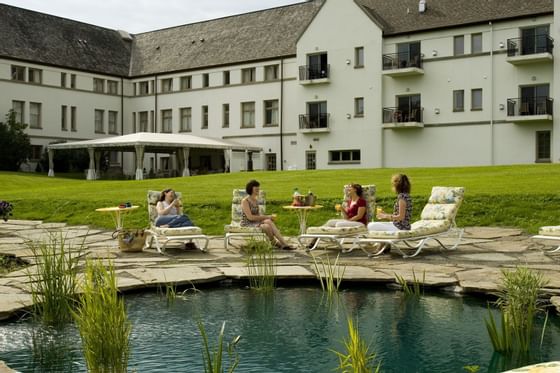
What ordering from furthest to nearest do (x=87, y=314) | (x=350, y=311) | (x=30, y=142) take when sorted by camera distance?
1. (x=30, y=142)
2. (x=350, y=311)
3. (x=87, y=314)

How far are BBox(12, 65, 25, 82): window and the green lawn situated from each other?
23384mm

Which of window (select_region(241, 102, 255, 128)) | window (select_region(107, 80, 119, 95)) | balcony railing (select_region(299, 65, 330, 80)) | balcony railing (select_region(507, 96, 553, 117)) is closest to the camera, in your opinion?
balcony railing (select_region(507, 96, 553, 117))

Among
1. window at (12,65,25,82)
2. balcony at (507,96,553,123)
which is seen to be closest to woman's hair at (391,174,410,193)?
balcony at (507,96,553,123)

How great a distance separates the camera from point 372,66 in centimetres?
4031

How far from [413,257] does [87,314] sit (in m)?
7.22

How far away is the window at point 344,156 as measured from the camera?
4128 cm

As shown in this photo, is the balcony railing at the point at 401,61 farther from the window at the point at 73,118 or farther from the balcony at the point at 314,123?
the window at the point at 73,118

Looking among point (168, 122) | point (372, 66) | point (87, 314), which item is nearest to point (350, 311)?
point (87, 314)

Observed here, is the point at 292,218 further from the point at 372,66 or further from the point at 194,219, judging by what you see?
the point at 372,66

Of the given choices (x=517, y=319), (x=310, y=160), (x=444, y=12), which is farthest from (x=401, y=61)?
Answer: (x=517, y=319)

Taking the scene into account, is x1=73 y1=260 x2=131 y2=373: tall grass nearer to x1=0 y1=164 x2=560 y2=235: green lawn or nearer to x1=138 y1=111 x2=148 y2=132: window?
x1=0 y1=164 x2=560 y2=235: green lawn

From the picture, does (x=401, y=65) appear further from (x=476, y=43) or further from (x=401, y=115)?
(x=476, y=43)

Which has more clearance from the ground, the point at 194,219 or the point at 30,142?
the point at 30,142

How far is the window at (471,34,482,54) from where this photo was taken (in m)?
37.4
